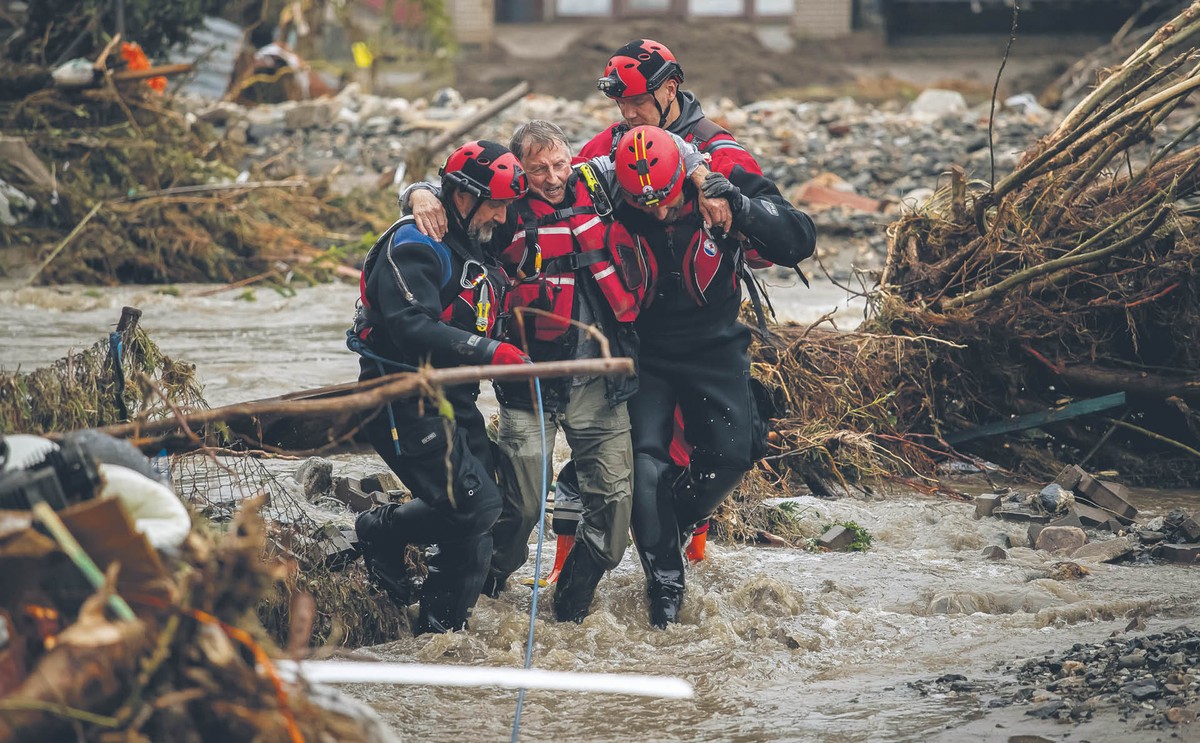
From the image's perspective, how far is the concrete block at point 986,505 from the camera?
7711mm

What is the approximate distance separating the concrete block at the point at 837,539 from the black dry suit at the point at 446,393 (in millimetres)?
2209

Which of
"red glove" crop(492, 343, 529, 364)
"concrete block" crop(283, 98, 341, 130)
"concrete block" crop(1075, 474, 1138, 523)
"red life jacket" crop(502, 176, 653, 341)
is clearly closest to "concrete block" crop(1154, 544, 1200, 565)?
"concrete block" crop(1075, 474, 1138, 523)

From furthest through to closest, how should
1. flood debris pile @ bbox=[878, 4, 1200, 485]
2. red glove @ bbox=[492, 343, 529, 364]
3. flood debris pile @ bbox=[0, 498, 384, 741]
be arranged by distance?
1. flood debris pile @ bbox=[878, 4, 1200, 485]
2. red glove @ bbox=[492, 343, 529, 364]
3. flood debris pile @ bbox=[0, 498, 384, 741]

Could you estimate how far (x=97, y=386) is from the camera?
18.0 feet

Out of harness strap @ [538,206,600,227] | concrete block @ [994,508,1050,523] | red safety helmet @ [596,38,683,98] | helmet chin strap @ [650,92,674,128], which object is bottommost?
concrete block @ [994,508,1050,523]

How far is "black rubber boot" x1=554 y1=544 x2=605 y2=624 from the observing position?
5914mm

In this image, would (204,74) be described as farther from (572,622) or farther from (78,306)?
(572,622)

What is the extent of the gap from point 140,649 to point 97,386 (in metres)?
2.90

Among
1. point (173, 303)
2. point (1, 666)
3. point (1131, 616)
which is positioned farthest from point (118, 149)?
point (1, 666)

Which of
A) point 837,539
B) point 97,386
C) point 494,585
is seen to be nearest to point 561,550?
point 494,585

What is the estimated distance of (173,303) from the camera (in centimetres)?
1344

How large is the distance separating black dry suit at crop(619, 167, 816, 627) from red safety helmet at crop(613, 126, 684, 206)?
22 cm

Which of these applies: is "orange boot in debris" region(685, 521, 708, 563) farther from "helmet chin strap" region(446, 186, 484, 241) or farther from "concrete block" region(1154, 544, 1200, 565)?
"concrete block" region(1154, 544, 1200, 565)

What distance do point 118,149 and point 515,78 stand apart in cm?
1477
